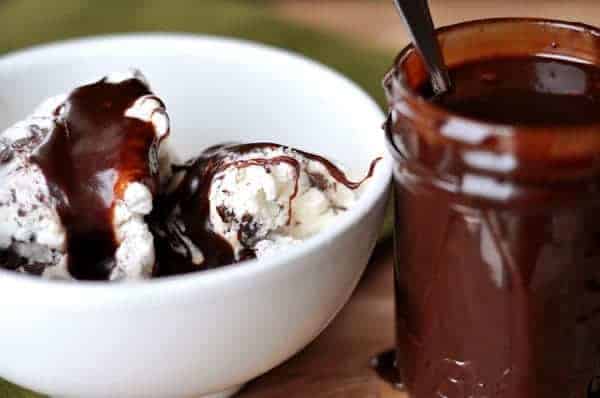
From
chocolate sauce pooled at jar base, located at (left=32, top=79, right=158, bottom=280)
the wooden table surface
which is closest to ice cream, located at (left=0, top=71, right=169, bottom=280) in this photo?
chocolate sauce pooled at jar base, located at (left=32, top=79, right=158, bottom=280)

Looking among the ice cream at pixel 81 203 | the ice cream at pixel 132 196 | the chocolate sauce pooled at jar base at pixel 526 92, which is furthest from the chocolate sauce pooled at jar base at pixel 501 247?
the ice cream at pixel 81 203

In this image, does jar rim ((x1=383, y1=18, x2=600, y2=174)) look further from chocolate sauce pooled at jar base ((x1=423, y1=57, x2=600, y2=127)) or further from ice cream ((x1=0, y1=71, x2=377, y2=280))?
ice cream ((x1=0, y1=71, x2=377, y2=280))

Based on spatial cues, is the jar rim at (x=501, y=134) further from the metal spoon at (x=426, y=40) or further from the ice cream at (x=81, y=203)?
the ice cream at (x=81, y=203)

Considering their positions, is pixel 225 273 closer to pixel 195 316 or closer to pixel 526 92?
pixel 195 316

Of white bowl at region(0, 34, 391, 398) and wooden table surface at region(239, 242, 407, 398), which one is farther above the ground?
white bowl at region(0, 34, 391, 398)

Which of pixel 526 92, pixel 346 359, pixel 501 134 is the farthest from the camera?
pixel 346 359

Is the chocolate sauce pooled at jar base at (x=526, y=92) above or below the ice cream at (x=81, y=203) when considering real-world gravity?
above

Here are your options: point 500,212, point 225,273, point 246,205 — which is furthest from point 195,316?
point 500,212
